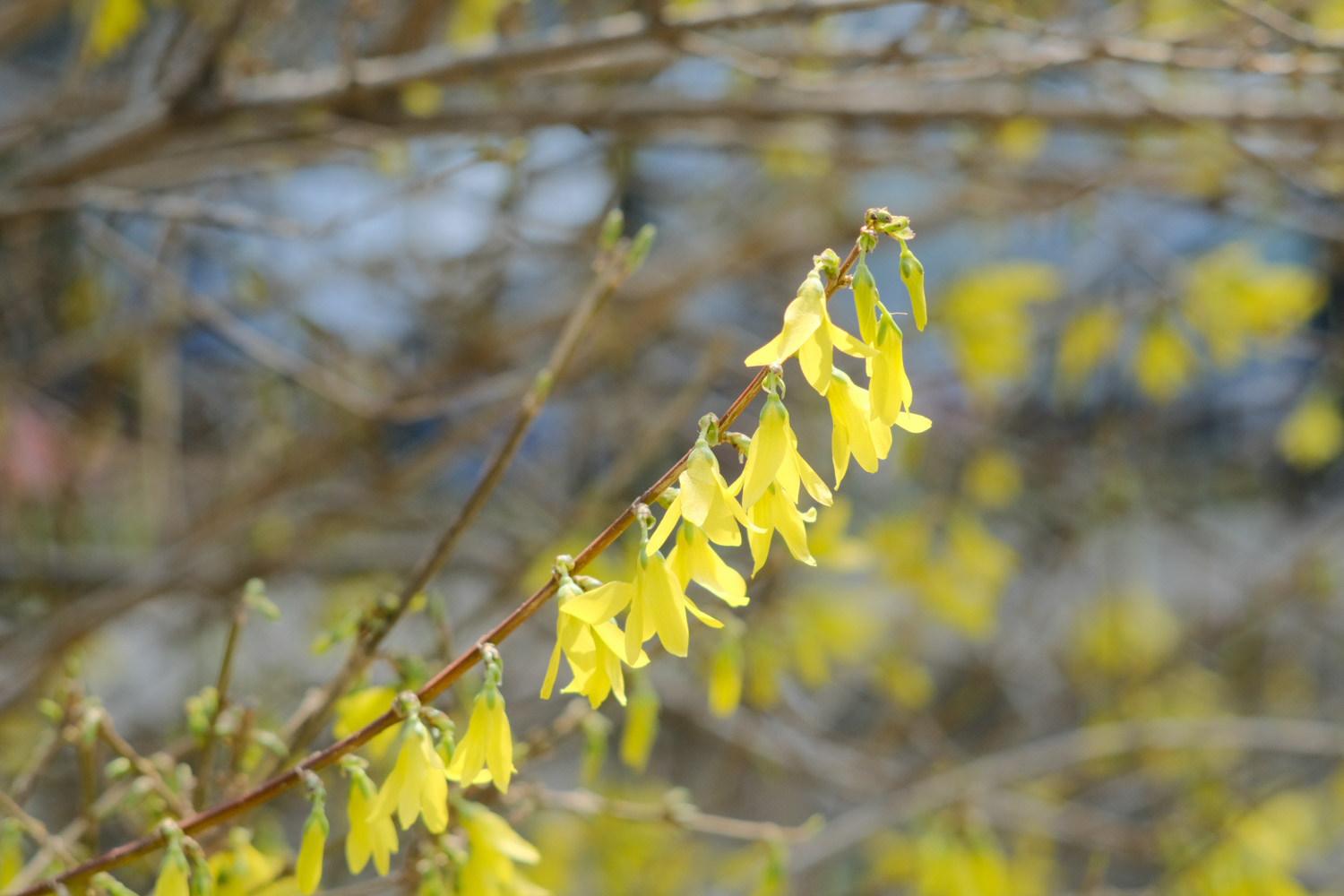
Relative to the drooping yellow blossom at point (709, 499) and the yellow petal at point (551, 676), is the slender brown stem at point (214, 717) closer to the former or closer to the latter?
the yellow petal at point (551, 676)

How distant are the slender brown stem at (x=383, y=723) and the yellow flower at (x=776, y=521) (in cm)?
7

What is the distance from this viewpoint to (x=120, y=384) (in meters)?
3.51

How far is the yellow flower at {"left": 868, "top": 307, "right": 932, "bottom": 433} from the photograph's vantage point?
84 centimetres

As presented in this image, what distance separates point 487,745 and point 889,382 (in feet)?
1.45

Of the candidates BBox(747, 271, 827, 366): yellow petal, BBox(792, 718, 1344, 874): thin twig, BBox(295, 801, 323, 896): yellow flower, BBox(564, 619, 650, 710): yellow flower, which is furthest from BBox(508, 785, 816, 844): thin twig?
BBox(792, 718, 1344, 874): thin twig

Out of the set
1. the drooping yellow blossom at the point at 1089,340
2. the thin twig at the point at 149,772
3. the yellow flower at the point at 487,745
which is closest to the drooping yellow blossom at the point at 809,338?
the yellow flower at the point at 487,745

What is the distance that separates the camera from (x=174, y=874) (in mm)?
893

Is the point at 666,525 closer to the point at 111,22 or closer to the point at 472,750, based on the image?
the point at 472,750

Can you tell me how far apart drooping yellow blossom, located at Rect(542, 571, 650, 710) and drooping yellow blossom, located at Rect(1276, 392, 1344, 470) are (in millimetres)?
3199

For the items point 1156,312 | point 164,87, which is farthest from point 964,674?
point 164,87

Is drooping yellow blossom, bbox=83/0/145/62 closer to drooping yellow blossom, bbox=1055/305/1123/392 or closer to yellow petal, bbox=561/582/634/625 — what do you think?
yellow petal, bbox=561/582/634/625

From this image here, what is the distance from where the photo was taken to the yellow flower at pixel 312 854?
0.94 meters

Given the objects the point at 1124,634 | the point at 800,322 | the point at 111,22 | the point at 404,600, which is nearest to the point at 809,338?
the point at 800,322

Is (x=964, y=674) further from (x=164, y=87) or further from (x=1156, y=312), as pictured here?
(x=164, y=87)
